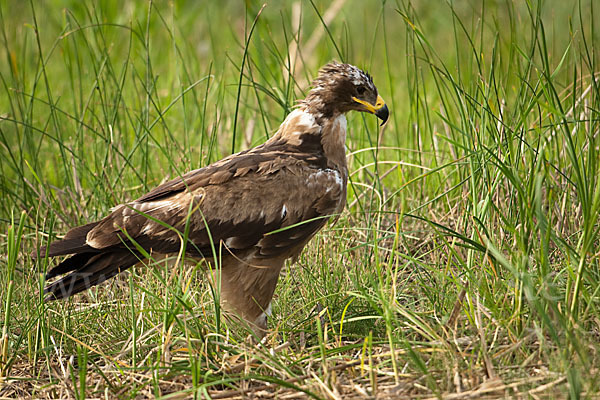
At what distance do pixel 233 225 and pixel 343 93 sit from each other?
0.87 m

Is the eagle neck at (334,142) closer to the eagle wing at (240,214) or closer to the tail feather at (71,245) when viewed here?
the eagle wing at (240,214)

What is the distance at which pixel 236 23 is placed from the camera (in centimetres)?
→ 883

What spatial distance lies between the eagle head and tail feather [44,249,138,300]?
1.16m

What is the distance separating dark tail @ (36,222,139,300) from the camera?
10.7 ft

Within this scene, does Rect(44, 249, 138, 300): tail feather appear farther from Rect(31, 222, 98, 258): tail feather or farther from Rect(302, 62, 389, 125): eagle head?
Rect(302, 62, 389, 125): eagle head

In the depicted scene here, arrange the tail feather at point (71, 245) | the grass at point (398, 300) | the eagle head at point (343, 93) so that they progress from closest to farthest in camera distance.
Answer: the grass at point (398, 300), the tail feather at point (71, 245), the eagle head at point (343, 93)

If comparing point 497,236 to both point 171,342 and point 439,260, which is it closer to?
point 439,260

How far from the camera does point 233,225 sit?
3.30 metres

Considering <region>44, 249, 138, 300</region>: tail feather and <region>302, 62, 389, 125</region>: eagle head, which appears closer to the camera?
<region>44, 249, 138, 300</region>: tail feather

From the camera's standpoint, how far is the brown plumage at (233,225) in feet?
10.8

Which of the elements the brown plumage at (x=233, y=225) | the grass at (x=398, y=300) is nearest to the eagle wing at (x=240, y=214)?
the brown plumage at (x=233, y=225)

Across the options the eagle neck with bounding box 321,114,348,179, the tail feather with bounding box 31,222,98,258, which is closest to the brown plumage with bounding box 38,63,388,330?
the tail feather with bounding box 31,222,98,258

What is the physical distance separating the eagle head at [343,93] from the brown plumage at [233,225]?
0.32 m

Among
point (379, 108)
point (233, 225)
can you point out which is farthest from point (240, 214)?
point (379, 108)
